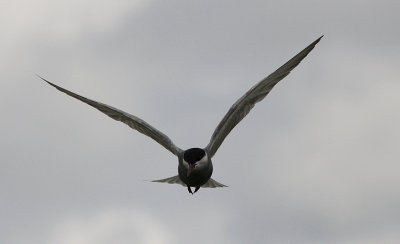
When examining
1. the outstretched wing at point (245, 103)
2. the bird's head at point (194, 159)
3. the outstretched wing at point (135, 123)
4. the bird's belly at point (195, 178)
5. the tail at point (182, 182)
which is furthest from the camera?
the tail at point (182, 182)

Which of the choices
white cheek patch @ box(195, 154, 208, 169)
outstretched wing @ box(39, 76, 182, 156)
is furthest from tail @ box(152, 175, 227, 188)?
white cheek patch @ box(195, 154, 208, 169)

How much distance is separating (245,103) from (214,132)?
1.08 meters

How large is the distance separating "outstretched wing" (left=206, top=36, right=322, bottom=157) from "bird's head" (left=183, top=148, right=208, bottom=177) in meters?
0.94

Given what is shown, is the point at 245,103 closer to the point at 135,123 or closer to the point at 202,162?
the point at 202,162

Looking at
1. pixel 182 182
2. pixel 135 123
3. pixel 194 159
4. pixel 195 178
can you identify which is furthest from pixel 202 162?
pixel 182 182

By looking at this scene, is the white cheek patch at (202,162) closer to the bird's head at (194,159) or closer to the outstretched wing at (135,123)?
the bird's head at (194,159)

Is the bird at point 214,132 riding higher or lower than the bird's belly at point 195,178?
higher

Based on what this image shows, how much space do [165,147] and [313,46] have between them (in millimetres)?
4776

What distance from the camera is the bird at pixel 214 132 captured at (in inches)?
1038

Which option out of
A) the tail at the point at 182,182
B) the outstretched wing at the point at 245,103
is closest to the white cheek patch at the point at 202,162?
the outstretched wing at the point at 245,103

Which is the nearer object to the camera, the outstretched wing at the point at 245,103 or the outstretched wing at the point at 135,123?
the outstretched wing at the point at 245,103

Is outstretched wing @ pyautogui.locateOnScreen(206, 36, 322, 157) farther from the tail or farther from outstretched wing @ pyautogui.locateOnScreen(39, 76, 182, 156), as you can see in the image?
the tail

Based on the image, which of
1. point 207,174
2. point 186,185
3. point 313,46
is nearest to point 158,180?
point 186,185

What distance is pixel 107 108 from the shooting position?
27891 millimetres
